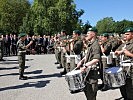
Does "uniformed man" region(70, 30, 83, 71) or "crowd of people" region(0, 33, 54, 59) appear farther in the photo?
"crowd of people" region(0, 33, 54, 59)

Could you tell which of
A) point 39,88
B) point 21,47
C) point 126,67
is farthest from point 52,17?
point 126,67

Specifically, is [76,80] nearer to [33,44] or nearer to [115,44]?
[115,44]

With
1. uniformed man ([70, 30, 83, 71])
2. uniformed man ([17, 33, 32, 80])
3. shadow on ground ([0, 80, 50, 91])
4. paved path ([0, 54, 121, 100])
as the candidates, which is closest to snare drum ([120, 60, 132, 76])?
paved path ([0, 54, 121, 100])

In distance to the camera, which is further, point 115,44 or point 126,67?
point 115,44

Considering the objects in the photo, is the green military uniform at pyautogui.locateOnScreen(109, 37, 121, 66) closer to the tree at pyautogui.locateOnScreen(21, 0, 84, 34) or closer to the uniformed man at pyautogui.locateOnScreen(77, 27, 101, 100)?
the uniformed man at pyautogui.locateOnScreen(77, 27, 101, 100)

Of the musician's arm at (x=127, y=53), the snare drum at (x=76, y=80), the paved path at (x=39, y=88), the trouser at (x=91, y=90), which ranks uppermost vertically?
the musician's arm at (x=127, y=53)

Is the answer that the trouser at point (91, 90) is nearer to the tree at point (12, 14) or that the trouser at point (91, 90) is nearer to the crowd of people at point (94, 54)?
the crowd of people at point (94, 54)

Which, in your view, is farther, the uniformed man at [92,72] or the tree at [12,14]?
the tree at [12,14]

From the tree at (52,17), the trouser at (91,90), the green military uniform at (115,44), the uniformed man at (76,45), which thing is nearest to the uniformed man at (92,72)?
the trouser at (91,90)

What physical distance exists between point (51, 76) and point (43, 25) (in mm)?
53200

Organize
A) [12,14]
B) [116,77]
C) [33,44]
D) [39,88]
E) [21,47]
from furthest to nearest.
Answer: [12,14]
[33,44]
[21,47]
[39,88]
[116,77]

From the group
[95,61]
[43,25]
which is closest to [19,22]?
[43,25]

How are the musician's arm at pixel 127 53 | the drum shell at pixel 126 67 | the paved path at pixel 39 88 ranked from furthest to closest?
the paved path at pixel 39 88
the drum shell at pixel 126 67
the musician's arm at pixel 127 53

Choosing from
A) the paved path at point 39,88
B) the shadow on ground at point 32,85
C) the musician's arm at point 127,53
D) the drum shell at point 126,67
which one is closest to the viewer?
the musician's arm at point 127,53
